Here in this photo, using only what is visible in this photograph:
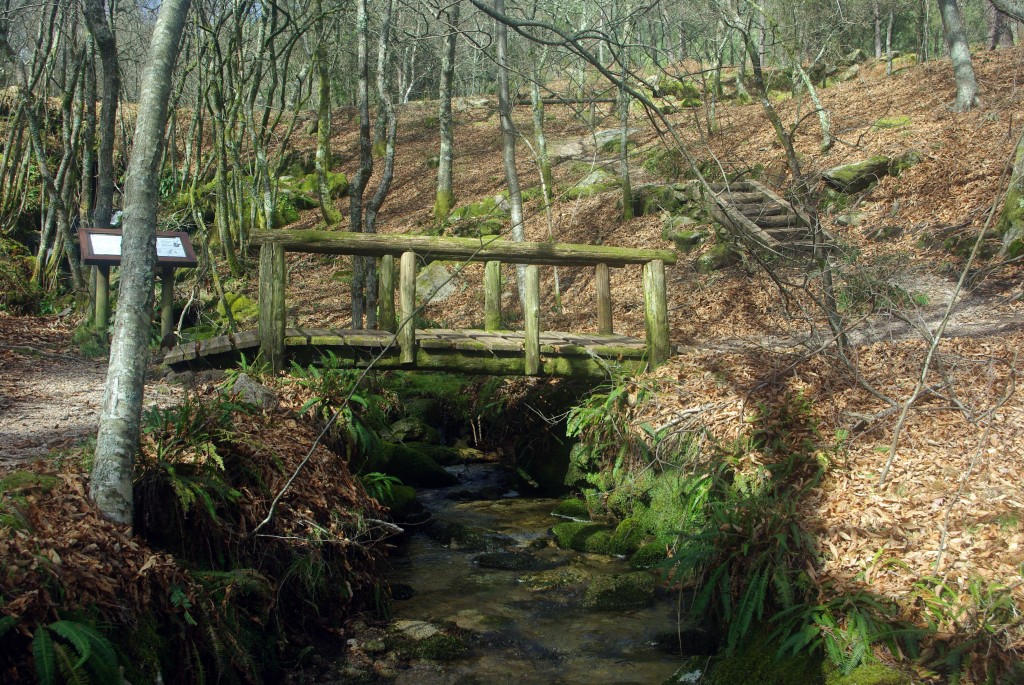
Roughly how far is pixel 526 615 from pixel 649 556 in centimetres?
140

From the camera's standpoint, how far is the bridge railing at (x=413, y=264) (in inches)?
292

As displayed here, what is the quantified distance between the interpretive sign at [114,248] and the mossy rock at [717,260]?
27.2 ft

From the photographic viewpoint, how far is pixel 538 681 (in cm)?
465

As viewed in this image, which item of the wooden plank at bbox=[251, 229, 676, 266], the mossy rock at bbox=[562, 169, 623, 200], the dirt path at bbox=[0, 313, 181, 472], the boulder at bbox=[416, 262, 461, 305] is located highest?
the mossy rock at bbox=[562, 169, 623, 200]

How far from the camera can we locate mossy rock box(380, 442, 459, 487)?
891 cm

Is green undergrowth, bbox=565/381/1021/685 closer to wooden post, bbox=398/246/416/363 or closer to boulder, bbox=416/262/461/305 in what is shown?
wooden post, bbox=398/246/416/363

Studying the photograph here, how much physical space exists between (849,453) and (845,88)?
2082 centimetres

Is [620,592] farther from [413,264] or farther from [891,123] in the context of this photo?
[891,123]

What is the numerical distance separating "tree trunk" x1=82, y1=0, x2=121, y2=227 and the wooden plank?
6.15 metres

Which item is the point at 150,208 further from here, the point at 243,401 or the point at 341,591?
the point at 341,591

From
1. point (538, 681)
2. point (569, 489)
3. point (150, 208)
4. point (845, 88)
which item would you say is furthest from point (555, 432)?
point (845, 88)

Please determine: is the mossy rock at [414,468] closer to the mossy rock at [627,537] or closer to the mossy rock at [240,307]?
the mossy rock at [627,537]

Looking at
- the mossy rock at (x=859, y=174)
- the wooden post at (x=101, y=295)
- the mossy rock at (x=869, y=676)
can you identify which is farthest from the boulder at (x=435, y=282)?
the mossy rock at (x=869, y=676)

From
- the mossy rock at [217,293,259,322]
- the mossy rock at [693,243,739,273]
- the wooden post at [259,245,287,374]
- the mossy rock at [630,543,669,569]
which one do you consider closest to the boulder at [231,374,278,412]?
the wooden post at [259,245,287,374]
